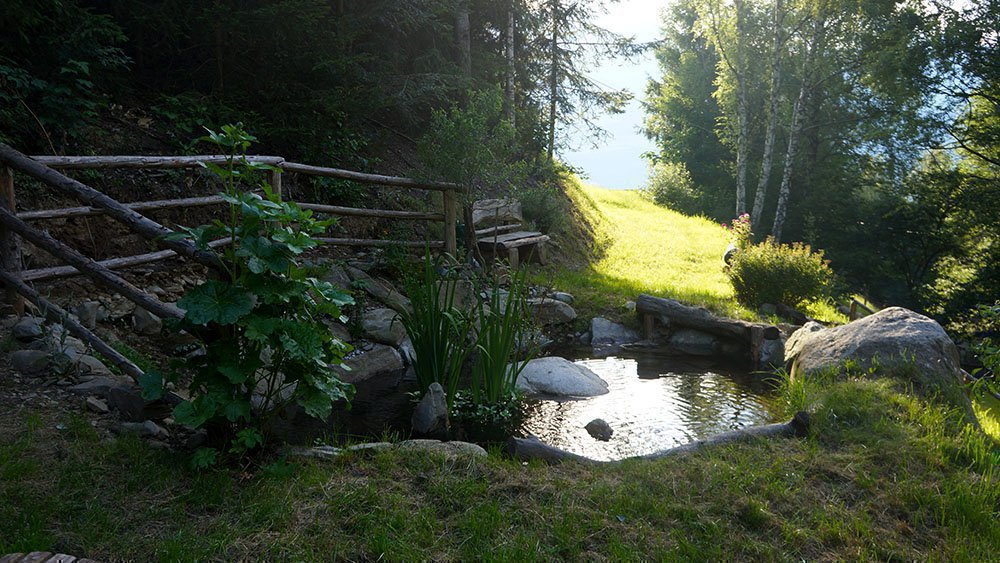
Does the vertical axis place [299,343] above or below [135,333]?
above

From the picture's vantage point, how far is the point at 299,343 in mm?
2900

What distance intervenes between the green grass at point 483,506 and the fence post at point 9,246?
4.73ft

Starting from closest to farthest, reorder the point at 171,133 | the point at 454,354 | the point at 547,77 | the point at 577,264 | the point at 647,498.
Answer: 1. the point at 647,498
2. the point at 454,354
3. the point at 171,133
4. the point at 577,264
5. the point at 547,77

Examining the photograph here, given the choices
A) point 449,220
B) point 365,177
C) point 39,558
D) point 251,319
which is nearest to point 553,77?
point 449,220

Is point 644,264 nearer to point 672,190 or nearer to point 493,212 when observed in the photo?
point 493,212

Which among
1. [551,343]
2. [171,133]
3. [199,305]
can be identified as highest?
[171,133]

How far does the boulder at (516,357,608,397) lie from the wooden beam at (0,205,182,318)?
322 cm

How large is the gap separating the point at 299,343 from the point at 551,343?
18.2 ft

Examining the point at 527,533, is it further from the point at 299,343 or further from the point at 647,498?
the point at 299,343

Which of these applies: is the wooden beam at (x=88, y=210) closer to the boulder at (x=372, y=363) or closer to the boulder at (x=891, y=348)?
the boulder at (x=372, y=363)

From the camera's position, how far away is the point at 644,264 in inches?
508

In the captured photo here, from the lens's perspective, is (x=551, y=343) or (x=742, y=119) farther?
(x=742, y=119)

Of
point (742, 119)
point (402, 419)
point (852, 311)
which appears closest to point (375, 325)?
point (402, 419)

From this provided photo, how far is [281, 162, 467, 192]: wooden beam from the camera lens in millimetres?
6539
